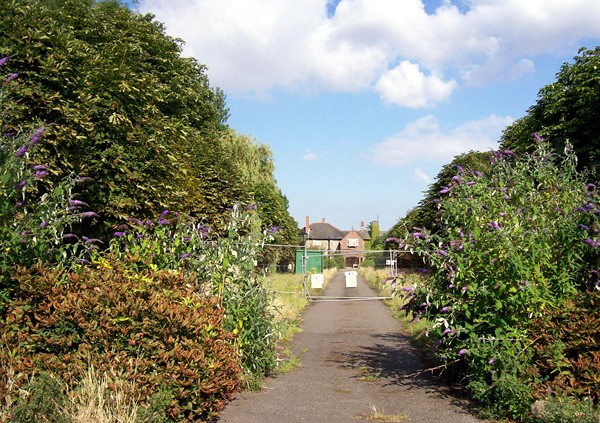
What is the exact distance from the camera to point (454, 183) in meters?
8.50

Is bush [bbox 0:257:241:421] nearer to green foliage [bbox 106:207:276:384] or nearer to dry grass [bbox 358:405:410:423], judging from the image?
green foliage [bbox 106:207:276:384]

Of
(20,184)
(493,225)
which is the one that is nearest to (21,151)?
(20,184)

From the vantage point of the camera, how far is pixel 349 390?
27.2ft

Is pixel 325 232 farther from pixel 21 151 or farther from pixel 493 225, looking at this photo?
pixel 21 151

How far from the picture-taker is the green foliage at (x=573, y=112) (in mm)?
13883

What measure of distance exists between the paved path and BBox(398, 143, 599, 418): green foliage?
0.72 meters

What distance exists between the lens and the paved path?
6.87m

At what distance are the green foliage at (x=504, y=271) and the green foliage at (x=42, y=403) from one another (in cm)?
451

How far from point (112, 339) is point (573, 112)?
1342 centimetres

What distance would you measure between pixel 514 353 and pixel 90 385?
4.81 m

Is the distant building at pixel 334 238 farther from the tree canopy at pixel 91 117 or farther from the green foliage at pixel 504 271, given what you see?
the green foliage at pixel 504 271

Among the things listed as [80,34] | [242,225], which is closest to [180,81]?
[80,34]

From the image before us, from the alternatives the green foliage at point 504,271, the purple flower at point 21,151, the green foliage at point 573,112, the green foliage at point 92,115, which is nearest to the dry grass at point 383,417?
the green foliage at point 504,271

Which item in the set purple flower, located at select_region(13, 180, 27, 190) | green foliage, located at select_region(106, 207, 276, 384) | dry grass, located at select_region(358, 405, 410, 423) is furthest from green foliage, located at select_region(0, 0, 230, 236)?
dry grass, located at select_region(358, 405, 410, 423)
